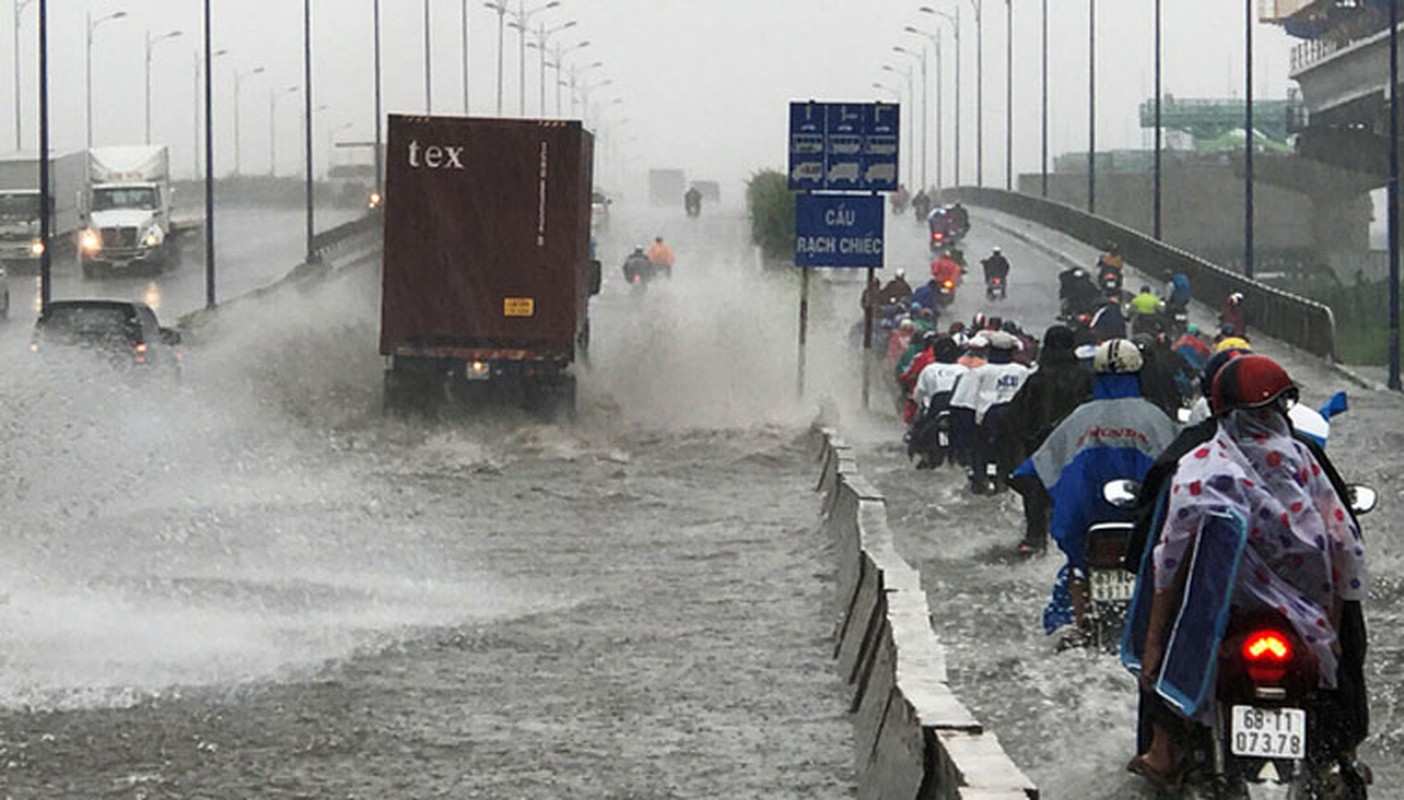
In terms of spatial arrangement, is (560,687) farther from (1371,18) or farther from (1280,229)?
(1280,229)

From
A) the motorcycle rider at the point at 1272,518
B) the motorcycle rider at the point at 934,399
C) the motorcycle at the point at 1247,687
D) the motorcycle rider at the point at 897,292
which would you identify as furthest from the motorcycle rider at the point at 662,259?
the motorcycle at the point at 1247,687

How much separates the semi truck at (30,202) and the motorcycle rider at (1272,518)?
61.8 m

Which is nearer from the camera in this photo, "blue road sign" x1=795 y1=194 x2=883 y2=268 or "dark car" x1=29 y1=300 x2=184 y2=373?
"dark car" x1=29 y1=300 x2=184 y2=373

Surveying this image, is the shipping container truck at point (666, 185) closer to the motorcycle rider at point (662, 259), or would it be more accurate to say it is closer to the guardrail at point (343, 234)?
the guardrail at point (343, 234)

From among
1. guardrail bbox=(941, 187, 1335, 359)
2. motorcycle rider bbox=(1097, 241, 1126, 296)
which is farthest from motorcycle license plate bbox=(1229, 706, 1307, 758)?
motorcycle rider bbox=(1097, 241, 1126, 296)

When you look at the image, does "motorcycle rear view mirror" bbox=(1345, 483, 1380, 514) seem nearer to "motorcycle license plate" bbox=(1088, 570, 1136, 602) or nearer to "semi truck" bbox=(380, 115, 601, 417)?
"motorcycle license plate" bbox=(1088, 570, 1136, 602)

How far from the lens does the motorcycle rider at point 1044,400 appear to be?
17312mm

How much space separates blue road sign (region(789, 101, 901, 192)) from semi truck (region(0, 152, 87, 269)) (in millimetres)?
35027

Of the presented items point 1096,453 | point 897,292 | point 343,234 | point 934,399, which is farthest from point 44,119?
point 1096,453

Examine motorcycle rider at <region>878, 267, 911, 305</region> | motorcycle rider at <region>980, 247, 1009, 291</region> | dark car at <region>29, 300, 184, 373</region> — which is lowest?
dark car at <region>29, 300, 184, 373</region>

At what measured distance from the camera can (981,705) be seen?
12.2 m

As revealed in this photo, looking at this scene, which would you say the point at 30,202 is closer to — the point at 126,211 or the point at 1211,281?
the point at 126,211

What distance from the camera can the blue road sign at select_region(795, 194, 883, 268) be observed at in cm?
3588

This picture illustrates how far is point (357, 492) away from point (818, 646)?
1076cm
